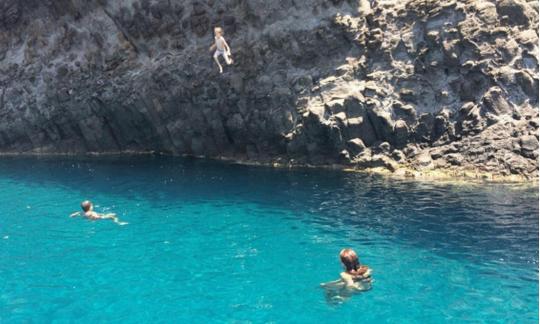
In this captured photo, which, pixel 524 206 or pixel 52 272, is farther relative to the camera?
pixel 524 206

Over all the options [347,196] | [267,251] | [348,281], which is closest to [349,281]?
[348,281]

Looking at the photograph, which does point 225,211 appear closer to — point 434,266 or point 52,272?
point 52,272

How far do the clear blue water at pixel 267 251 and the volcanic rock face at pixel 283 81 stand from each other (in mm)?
3876

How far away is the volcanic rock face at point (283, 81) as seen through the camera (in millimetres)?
27656

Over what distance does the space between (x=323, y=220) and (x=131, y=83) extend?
2180cm

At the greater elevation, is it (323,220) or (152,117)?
(152,117)

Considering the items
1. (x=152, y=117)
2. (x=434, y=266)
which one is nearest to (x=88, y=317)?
(x=434, y=266)

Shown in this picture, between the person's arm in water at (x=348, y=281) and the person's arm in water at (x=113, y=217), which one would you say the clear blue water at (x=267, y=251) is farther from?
the person's arm in water at (x=113, y=217)

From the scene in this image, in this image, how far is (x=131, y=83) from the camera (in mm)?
36656

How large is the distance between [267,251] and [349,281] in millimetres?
4223

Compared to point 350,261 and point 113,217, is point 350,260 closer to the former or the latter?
point 350,261

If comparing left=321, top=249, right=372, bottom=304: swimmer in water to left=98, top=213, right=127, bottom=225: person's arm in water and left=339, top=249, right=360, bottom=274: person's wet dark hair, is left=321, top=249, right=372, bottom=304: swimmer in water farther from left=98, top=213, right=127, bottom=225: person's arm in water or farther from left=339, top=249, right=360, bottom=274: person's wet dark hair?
left=98, top=213, right=127, bottom=225: person's arm in water

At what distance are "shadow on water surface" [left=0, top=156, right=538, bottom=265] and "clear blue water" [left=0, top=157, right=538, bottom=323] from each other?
0.30 ft

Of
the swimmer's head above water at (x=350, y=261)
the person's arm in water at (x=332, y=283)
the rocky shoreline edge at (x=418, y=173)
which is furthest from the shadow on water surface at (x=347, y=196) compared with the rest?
the swimmer's head above water at (x=350, y=261)
